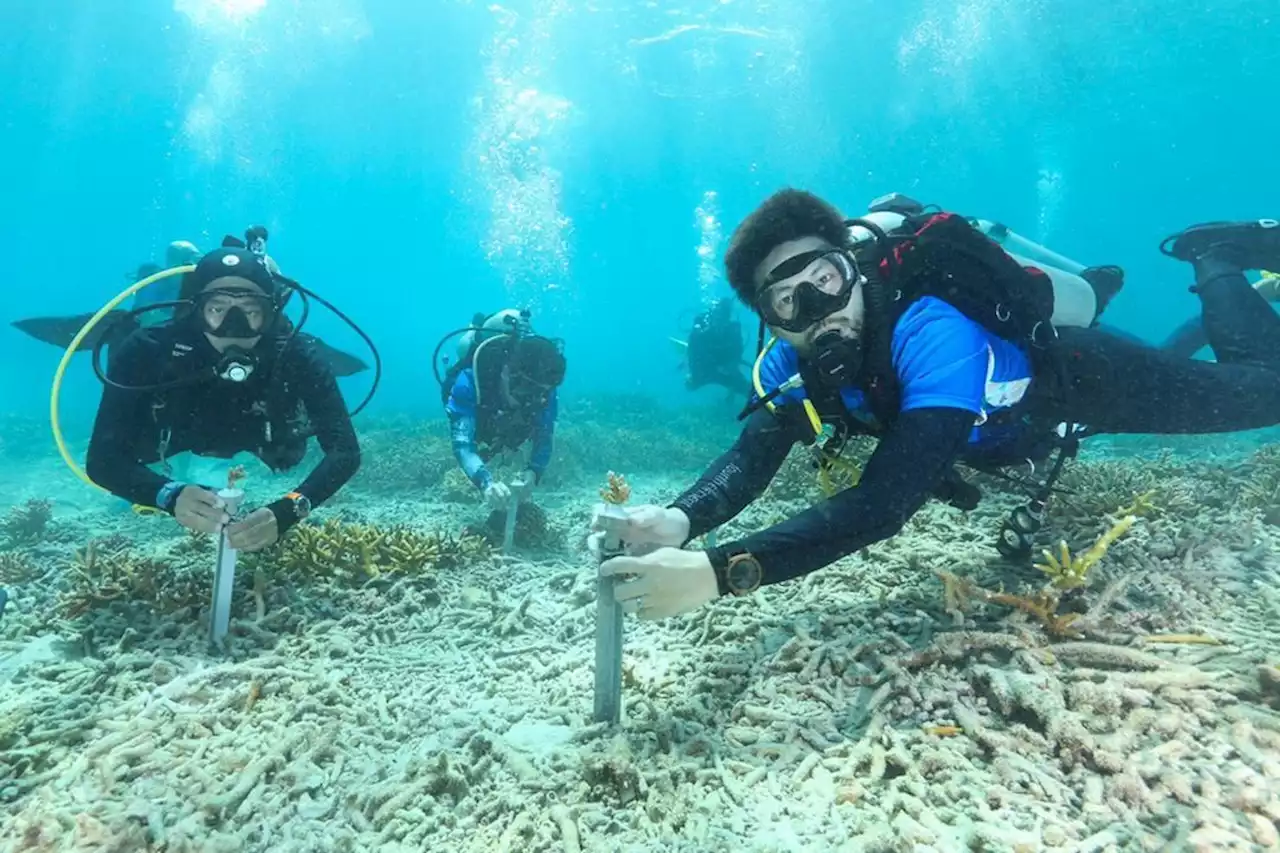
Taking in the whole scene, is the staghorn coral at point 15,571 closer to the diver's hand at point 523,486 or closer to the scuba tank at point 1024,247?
the diver's hand at point 523,486

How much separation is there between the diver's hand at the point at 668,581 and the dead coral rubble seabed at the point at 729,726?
0.80 metres

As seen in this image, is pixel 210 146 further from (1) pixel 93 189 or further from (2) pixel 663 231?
(2) pixel 663 231

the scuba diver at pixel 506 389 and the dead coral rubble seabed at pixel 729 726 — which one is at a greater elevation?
the scuba diver at pixel 506 389

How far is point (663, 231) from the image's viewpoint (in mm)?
105375

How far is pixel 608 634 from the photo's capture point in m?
3.15

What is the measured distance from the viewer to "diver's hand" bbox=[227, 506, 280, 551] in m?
4.20

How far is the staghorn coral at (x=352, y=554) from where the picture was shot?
5.47 meters

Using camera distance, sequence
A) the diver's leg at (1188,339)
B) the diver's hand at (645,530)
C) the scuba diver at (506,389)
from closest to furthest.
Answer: the diver's hand at (645,530), the diver's leg at (1188,339), the scuba diver at (506,389)

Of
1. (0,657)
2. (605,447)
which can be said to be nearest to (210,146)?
(605,447)

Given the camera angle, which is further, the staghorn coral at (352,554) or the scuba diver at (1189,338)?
the scuba diver at (1189,338)

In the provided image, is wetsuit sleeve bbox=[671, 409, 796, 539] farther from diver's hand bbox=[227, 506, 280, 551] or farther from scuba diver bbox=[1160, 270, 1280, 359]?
scuba diver bbox=[1160, 270, 1280, 359]

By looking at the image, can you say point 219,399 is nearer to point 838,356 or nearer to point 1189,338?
point 838,356

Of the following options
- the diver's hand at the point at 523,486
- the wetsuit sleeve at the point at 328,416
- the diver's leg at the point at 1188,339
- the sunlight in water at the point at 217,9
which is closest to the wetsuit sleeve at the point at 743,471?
the diver's hand at the point at 523,486

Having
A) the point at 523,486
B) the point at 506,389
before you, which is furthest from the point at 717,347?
the point at 523,486
